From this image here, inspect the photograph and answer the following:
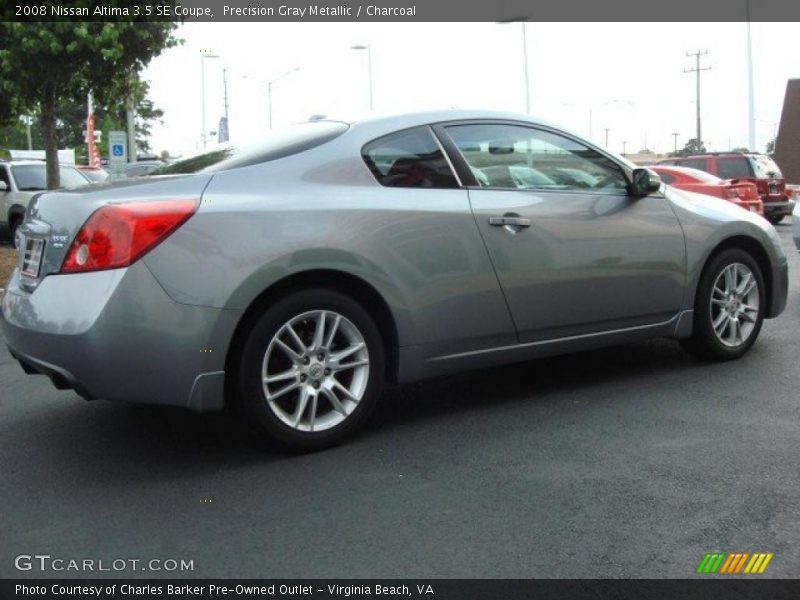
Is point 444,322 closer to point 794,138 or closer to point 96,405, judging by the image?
point 96,405

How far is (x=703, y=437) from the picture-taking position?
14.2 ft

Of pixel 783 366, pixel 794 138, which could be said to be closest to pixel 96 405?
pixel 783 366

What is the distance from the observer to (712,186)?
629 inches

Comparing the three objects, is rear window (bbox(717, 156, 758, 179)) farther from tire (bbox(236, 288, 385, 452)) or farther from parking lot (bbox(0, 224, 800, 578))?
tire (bbox(236, 288, 385, 452))

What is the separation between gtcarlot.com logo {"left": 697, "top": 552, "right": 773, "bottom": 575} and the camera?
297 cm

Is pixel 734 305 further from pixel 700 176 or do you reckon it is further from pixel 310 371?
pixel 700 176

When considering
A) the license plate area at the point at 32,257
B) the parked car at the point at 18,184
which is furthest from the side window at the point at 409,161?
the parked car at the point at 18,184

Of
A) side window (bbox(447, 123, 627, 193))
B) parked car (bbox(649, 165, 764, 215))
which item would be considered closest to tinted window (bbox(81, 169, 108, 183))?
parked car (bbox(649, 165, 764, 215))

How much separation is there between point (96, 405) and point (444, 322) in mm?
2022

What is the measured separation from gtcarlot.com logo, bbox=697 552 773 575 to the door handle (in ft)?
6.66

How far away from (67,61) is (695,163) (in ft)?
46.7
